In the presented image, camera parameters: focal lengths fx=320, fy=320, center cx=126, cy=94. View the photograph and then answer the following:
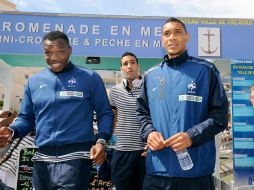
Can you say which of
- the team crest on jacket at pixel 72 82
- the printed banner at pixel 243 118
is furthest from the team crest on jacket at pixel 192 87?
the printed banner at pixel 243 118

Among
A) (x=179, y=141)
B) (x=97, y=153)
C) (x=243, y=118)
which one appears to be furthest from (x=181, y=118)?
(x=243, y=118)

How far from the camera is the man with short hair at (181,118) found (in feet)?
7.22

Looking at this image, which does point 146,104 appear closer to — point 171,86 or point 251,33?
point 171,86

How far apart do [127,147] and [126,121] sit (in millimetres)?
303

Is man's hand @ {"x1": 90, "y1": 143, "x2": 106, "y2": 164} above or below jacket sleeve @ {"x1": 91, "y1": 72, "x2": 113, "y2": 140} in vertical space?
below

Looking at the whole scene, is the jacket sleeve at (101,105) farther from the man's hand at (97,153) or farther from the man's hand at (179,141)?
the man's hand at (179,141)

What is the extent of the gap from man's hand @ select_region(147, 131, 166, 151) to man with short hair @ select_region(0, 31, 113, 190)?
1.23 feet

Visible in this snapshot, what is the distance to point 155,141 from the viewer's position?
2.23 metres

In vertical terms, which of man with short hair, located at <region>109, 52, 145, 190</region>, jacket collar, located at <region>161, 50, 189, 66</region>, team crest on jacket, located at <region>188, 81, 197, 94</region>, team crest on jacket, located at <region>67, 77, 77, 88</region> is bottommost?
man with short hair, located at <region>109, 52, 145, 190</region>

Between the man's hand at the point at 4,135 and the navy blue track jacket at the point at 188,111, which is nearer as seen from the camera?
the navy blue track jacket at the point at 188,111

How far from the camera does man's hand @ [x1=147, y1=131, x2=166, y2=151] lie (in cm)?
219

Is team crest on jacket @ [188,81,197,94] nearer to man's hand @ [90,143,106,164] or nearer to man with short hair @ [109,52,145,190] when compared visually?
man's hand @ [90,143,106,164]

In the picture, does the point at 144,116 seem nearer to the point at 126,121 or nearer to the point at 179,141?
the point at 179,141

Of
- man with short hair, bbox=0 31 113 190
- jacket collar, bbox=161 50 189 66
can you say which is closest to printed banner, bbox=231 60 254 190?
jacket collar, bbox=161 50 189 66
